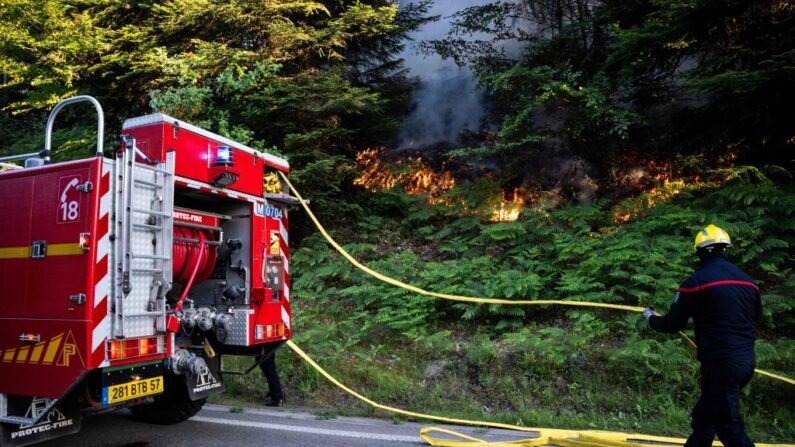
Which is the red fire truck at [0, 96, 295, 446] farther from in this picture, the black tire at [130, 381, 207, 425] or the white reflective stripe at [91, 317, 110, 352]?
the black tire at [130, 381, 207, 425]

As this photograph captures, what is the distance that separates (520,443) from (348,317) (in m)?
4.36

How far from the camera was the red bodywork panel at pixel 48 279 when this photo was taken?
12.1ft

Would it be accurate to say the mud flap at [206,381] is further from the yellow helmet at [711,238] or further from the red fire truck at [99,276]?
the yellow helmet at [711,238]

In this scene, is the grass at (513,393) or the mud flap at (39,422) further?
the grass at (513,393)

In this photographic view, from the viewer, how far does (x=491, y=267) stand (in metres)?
8.52

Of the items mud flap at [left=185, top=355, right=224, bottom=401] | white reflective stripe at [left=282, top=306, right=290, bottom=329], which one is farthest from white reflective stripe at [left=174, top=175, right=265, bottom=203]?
mud flap at [left=185, top=355, right=224, bottom=401]

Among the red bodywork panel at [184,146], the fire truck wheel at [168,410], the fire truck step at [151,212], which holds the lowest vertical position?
the fire truck wheel at [168,410]

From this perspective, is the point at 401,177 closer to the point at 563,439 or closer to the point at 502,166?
the point at 502,166

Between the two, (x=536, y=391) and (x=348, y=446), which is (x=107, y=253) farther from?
(x=536, y=391)

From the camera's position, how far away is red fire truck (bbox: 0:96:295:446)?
372cm

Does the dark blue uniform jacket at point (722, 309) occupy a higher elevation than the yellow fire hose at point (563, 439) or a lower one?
higher

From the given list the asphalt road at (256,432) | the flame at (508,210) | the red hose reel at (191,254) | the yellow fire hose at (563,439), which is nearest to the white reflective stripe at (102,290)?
the red hose reel at (191,254)

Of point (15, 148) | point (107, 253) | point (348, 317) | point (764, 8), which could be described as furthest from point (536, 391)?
point (15, 148)

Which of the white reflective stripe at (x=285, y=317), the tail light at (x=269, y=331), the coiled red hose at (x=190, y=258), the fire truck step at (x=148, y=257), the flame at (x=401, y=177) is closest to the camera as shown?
the fire truck step at (x=148, y=257)
